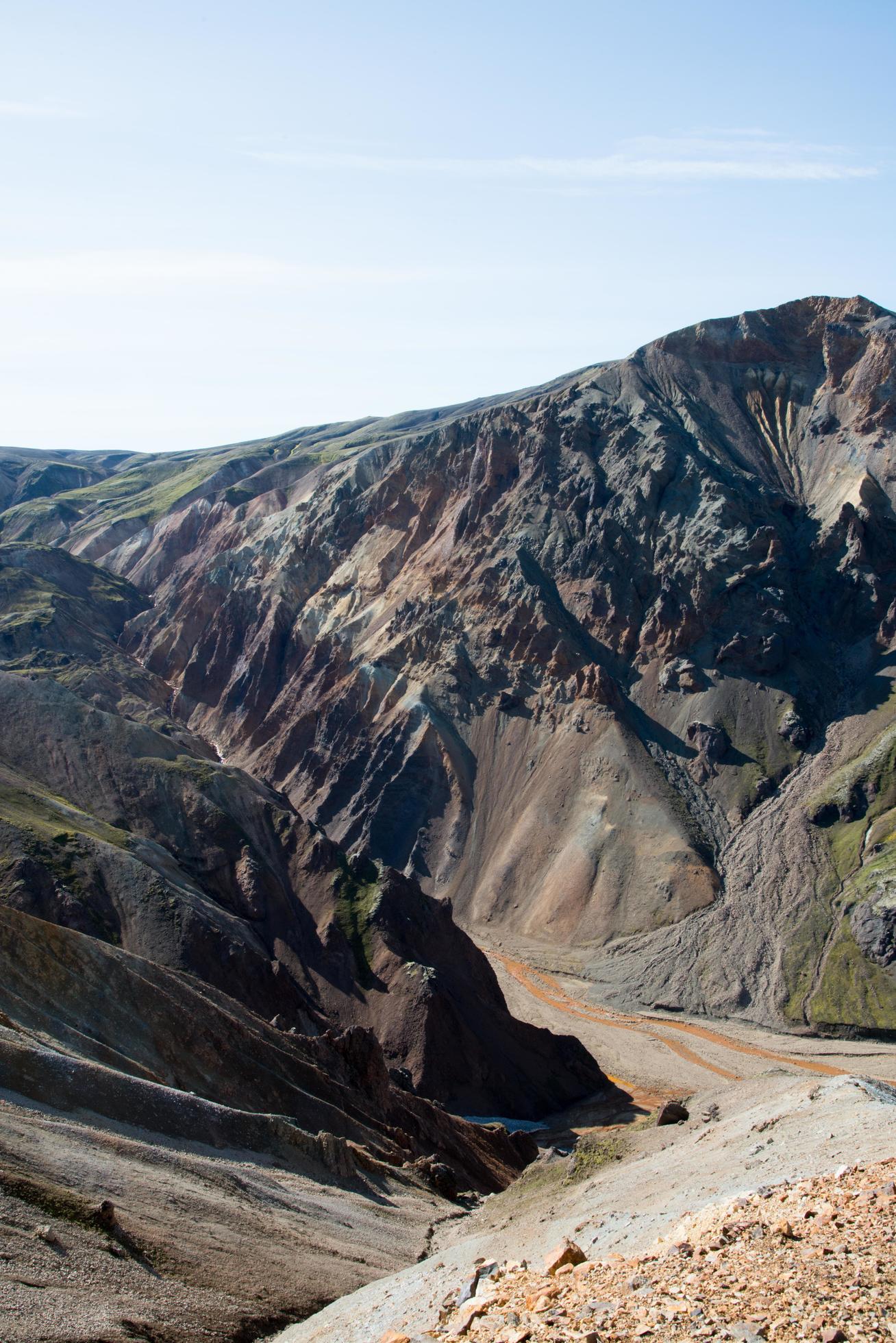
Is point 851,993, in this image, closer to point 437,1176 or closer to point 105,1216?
point 437,1176

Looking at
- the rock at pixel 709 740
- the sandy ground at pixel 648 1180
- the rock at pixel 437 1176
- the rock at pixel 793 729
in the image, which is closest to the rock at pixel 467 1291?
the sandy ground at pixel 648 1180

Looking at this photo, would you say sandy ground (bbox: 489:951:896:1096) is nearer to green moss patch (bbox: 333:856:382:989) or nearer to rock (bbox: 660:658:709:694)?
green moss patch (bbox: 333:856:382:989)

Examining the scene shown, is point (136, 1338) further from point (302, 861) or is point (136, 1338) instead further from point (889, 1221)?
point (302, 861)

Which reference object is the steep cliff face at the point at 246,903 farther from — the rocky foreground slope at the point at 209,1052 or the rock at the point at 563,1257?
the rock at the point at 563,1257

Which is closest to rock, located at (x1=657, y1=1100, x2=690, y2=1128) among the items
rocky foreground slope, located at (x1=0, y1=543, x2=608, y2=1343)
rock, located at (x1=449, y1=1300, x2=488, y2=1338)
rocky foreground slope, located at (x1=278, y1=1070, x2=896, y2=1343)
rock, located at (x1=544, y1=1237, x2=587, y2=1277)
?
rocky foreground slope, located at (x1=278, y1=1070, x2=896, y2=1343)

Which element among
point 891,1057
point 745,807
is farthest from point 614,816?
point 891,1057

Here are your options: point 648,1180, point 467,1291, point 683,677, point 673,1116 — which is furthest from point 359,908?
point 683,677
